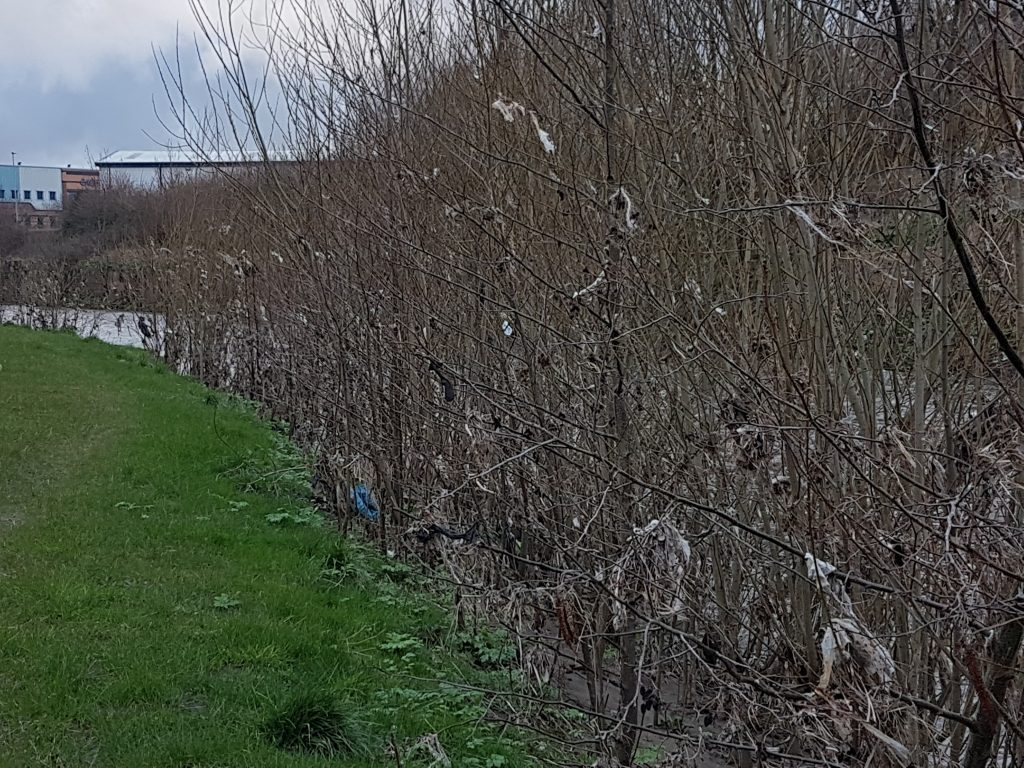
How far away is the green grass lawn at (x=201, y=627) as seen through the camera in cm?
362

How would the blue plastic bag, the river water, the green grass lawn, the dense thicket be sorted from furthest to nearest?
the river water < the blue plastic bag < the green grass lawn < the dense thicket

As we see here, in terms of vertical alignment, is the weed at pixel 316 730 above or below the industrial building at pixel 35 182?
below

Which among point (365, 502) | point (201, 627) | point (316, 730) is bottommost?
point (316, 730)

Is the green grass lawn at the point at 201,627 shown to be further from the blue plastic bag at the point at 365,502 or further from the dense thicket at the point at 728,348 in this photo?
the dense thicket at the point at 728,348

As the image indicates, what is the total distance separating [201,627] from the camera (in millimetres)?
4648

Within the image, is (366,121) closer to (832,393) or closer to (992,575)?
(832,393)

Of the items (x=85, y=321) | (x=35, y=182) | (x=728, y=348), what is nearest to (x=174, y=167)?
(x=85, y=321)

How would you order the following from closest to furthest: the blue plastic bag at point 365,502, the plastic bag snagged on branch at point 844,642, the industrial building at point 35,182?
the plastic bag snagged on branch at point 844,642
the blue plastic bag at point 365,502
the industrial building at point 35,182

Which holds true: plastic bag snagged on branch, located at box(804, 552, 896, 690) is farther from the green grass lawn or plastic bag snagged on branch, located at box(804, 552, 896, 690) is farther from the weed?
the weed

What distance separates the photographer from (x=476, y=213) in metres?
4.32

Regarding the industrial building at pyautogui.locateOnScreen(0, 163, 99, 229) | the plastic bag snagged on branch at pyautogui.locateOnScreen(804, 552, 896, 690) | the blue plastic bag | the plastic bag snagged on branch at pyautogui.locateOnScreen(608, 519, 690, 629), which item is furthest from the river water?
the industrial building at pyautogui.locateOnScreen(0, 163, 99, 229)

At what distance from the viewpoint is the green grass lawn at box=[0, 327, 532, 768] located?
3.62 metres

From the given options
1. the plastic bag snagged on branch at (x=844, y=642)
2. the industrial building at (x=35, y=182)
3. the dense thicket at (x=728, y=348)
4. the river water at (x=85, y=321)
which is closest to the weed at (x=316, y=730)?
the dense thicket at (x=728, y=348)

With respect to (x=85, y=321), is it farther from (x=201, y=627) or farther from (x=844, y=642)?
(x=844, y=642)
